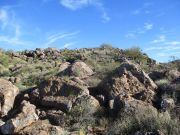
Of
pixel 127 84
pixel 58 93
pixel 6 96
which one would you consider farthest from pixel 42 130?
pixel 127 84

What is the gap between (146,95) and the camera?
13992 mm

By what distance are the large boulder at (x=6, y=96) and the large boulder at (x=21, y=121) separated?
1287mm

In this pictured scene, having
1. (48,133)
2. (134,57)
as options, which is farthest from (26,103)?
(134,57)

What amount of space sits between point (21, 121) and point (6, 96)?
2.60 metres

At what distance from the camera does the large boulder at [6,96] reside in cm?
1493

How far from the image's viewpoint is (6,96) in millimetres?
15312

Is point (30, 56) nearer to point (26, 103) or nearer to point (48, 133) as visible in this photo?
point (26, 103)

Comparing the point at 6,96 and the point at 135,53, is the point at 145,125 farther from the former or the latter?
the point at 135,53

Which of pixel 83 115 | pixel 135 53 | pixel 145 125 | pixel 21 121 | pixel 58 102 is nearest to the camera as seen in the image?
pixel 145 125

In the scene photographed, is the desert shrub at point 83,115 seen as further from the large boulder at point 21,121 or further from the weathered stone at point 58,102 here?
the large boulder at point 21,121

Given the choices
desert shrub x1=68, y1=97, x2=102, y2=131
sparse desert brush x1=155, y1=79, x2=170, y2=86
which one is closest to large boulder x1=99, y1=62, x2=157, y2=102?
sparse desert brush x1=155, y1=79, x2=170, y2=86

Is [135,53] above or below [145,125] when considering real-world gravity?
above

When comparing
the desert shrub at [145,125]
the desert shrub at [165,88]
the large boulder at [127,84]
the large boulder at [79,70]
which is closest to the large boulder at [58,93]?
the large boulder at [127,84]

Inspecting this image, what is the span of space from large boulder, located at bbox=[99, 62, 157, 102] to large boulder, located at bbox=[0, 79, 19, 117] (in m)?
3.66
